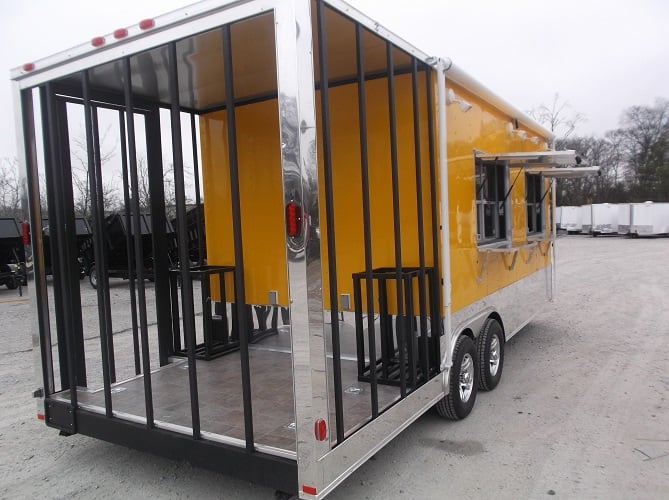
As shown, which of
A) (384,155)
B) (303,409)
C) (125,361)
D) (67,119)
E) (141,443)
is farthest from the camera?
(125,361)

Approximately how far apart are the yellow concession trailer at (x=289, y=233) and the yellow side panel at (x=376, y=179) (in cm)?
2

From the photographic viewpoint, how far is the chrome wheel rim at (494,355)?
5082 mm

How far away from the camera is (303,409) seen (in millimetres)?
2488

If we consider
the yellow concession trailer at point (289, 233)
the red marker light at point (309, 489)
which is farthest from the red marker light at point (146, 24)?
the red marker light at point (309, 489)

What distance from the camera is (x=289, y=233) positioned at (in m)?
2.43

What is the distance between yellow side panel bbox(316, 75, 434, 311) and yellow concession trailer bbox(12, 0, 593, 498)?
16 mm

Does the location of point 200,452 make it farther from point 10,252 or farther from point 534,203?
point 10,252

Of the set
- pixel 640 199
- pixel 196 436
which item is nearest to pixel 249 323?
pixel 196 436

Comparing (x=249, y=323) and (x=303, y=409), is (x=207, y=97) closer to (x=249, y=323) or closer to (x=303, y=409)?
(x=249, y=323)

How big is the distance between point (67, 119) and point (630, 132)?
55635mm

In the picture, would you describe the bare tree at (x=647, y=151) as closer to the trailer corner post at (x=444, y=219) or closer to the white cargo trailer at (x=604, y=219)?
the white cargo trailer at (x=604, y=219)

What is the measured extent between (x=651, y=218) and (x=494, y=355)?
28.4 meters

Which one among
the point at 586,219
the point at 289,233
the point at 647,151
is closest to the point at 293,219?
the point at 289,233

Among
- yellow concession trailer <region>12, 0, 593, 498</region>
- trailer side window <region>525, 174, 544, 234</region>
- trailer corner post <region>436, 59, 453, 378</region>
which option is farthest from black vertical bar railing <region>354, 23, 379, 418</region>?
trailer side window <region>525, 174, 544, 234</region>
